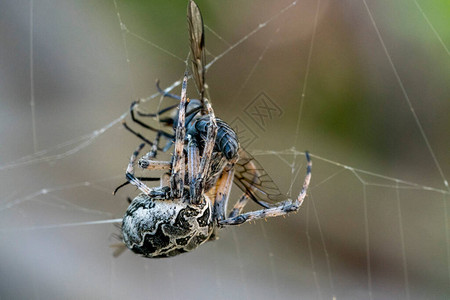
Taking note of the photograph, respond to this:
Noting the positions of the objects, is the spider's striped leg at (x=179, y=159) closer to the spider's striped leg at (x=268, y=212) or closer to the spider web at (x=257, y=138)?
the spider's striped leg at (x=268, y=212)

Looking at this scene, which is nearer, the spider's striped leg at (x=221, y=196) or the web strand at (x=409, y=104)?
the spider's striped leg at (x=221, y=196)

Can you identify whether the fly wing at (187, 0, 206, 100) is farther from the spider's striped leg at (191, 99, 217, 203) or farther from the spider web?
the spider web

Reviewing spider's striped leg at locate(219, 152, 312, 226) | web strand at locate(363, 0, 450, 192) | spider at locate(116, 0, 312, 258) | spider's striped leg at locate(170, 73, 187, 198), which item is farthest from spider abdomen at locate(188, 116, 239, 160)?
web strand at locate(363, 0, 450, 192)

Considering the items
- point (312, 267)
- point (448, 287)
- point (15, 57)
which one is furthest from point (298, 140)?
point (15, 57)

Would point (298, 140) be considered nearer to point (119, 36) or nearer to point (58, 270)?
point (119, 36)

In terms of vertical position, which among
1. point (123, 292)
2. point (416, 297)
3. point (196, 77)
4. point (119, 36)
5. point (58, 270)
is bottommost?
point (416, 297)

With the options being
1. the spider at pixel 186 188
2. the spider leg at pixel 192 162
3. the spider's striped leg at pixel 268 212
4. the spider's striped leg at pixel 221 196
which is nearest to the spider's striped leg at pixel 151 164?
the spider at pixel 186 188
